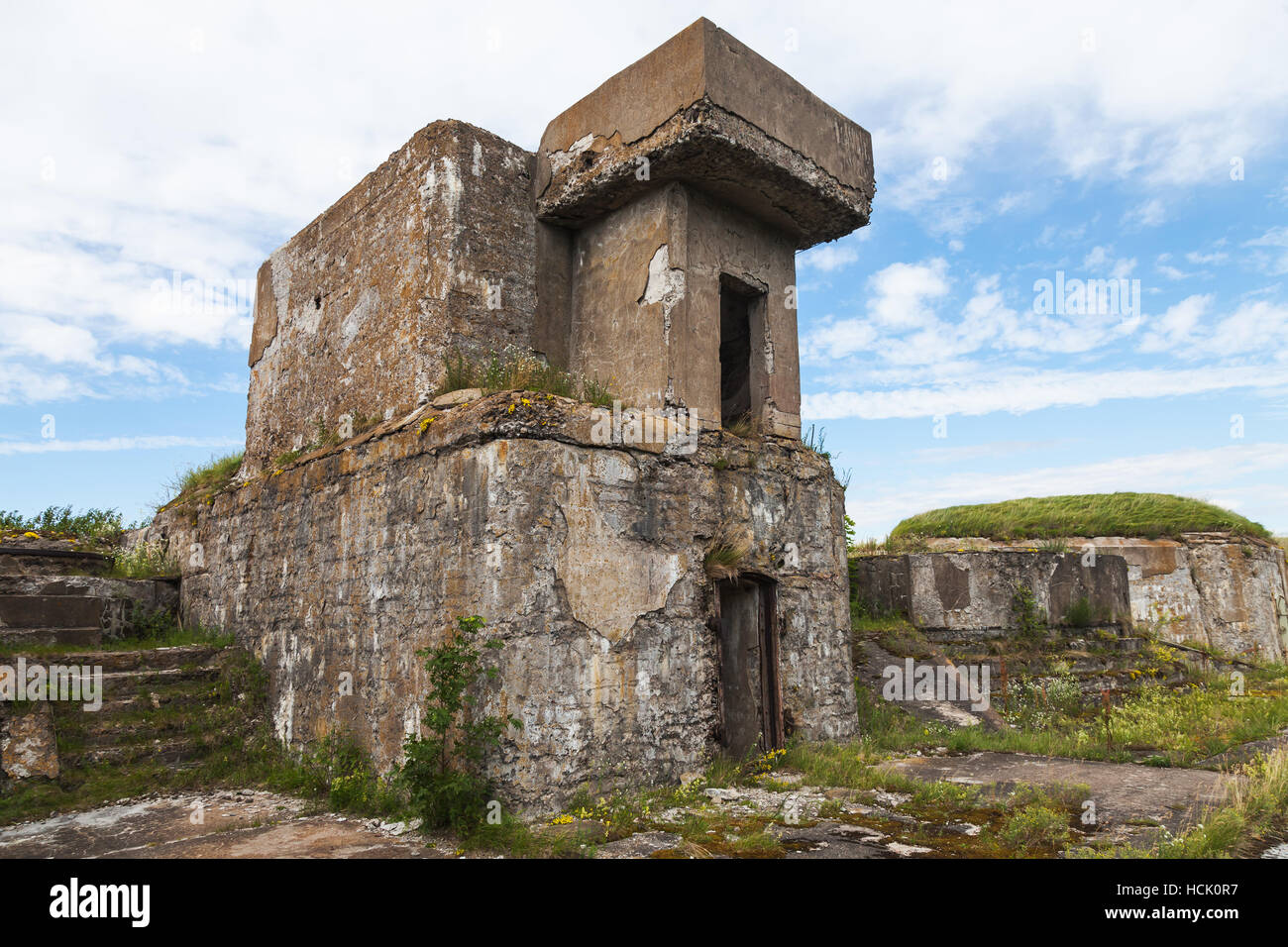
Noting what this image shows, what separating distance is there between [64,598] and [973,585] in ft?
33.3

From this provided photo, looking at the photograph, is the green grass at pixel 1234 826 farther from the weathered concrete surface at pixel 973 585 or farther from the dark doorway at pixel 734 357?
the dark doorway at pixel 734 357

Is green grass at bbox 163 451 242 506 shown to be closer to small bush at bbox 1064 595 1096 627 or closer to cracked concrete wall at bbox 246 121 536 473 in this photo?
cracked concrete wall at bbox 246 121 536 473

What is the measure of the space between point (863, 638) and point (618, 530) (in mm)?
4980

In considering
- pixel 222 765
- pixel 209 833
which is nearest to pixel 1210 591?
pixel 222 765

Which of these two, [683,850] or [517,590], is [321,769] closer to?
[517,590]

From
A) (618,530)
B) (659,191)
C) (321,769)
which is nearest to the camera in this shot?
A: (618,530)

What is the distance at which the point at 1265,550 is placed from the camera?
587 inches

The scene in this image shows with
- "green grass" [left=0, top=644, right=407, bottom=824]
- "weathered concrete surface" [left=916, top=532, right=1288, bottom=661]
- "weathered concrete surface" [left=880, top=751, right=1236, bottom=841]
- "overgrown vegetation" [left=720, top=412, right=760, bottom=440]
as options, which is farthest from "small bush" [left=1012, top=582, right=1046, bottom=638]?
"green grass" [left=0, top=644, right=407, bottom=824]

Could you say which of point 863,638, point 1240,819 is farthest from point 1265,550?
point 1240,819

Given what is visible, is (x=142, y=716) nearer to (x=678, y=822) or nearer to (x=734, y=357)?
(x=678, y=822)

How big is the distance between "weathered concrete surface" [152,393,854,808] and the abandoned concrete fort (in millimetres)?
23

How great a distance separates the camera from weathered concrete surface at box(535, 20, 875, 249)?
659 cm

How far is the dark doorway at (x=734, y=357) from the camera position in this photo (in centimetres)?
901

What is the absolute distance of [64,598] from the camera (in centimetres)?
839
